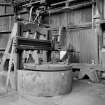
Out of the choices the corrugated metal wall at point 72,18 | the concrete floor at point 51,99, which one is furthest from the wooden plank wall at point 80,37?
the concrete floor at point 51,99

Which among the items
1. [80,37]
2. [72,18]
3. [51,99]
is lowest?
[51,99]

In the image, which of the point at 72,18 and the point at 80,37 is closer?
the point at 80,37

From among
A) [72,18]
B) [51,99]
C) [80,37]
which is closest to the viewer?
[51,99]

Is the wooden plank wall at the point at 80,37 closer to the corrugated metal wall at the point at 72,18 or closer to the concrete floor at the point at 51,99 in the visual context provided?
the corrugated metal wall at the point at 72,18

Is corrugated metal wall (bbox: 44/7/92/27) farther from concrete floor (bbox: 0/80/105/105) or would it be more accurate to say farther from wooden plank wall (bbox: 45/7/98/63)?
concrete floor (bbox: 0/80/105/105)

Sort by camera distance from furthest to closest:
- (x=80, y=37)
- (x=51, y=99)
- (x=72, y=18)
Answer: (x=72, y=18) < (x=80, y=37) < (x=51, y=99)

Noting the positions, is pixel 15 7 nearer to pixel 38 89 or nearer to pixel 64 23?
pixel 64 23

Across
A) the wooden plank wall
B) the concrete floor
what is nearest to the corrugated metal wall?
the wooden plank wall

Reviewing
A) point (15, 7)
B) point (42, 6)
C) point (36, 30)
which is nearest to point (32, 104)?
point (36, 30)

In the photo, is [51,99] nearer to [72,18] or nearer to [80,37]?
[80,37]

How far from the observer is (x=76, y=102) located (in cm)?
320

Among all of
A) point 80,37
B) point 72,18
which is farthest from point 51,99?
point 72,18

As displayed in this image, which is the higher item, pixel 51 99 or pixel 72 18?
pixel 72 18

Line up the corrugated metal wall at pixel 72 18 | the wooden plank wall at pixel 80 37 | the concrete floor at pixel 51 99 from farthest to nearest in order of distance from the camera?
the corrugated metal wall at pixel 72 18, the wooden plank wall at pixel 80 37, the concrete floor at pixel 51 99
